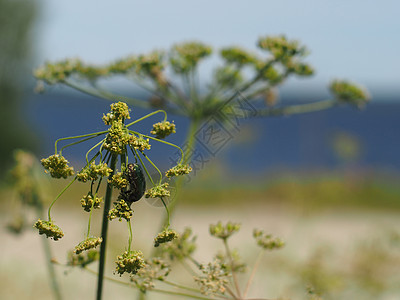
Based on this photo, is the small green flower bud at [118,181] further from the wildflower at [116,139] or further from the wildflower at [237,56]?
the wildflower at [237,56]

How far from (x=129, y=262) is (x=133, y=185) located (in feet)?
0.81

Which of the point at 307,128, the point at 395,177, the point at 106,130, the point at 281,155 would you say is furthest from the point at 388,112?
the point at 106,130

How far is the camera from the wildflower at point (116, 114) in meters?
1.55

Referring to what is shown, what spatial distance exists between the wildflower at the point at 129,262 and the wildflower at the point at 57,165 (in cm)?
32

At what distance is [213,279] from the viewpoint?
2006 mm

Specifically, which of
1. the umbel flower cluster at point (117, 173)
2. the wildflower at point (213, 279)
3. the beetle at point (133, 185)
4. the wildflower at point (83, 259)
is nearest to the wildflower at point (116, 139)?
the umbel flower cluster at point (117, 173)

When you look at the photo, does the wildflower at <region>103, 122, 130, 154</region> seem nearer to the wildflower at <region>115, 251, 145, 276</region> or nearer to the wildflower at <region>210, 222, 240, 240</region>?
the wildflower at <region>115, 251, 145, 276</region>

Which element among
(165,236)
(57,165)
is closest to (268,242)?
(165,236)

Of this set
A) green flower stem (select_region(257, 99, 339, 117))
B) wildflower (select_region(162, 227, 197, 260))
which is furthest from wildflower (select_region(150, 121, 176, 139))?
green flower stem (select_region(257, 99, 339, 117))

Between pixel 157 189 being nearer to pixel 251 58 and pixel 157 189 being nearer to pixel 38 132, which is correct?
pixel 251 58

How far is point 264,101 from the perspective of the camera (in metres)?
4.41

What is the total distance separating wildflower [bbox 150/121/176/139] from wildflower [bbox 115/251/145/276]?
0.39 m

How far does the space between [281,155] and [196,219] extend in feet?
44.2

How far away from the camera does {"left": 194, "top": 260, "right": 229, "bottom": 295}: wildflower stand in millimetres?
1961
